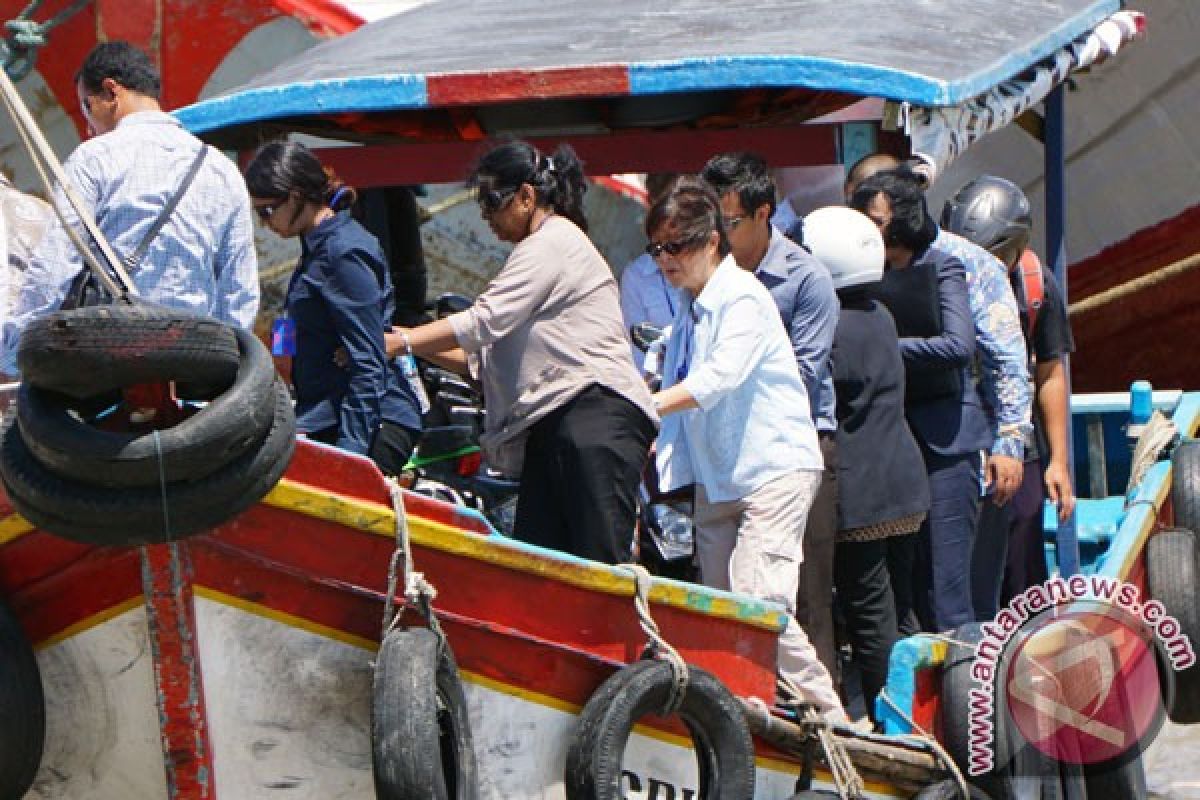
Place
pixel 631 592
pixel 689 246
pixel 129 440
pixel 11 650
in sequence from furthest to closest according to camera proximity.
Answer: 1. pixel 689 246
2. pixel 631 592
3. pixel 11 650
4. pixel 129 440

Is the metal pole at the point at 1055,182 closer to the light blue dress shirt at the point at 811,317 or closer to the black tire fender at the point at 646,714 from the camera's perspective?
the light blue dress shirt at the point at 811,317

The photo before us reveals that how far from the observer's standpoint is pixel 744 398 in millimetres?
5566

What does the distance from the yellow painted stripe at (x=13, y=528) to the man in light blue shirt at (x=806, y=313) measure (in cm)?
224

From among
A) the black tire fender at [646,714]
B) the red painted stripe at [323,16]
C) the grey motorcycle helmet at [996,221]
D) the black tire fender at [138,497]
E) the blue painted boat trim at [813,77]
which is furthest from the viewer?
the red painted stripe at [323,16]

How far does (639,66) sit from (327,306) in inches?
62.8

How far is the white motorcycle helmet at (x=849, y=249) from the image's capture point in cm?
618

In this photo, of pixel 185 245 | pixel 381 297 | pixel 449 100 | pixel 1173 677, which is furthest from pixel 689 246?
pixel 1173 677

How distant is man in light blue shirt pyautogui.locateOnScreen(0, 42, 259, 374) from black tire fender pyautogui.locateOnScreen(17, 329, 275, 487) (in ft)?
2.63

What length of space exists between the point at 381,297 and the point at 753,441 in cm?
113

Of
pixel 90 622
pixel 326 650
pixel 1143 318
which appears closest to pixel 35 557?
pixel 90 622

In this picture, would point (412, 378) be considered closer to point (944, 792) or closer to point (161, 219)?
point (161, 219)

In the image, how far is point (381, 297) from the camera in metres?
5.84

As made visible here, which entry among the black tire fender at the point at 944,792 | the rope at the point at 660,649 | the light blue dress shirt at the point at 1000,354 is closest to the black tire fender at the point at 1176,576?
the light blue dress shirt at the point at 1000,354

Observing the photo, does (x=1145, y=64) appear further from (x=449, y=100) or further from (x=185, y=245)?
(x=185, y=245)
